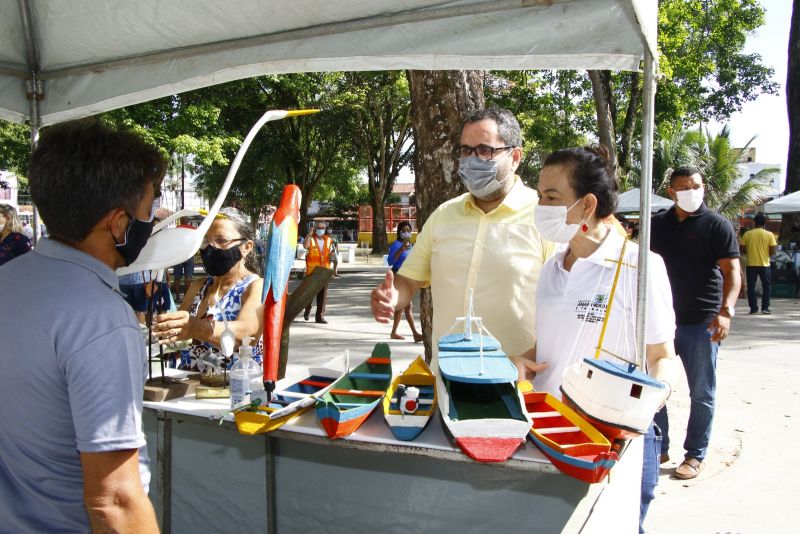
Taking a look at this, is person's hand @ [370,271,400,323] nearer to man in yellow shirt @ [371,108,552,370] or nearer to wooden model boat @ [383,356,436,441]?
man in yellow shirt @ [371,108,552,370]

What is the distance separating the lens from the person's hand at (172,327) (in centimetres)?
257

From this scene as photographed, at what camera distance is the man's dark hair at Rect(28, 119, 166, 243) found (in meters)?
1.30

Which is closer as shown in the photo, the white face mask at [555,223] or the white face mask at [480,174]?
the white face mask at [555,223]

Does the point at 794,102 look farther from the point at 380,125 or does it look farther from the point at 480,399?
the point at 480,399

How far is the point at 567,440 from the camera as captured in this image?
6.04 feet

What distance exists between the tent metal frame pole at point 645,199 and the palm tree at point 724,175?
2540 cm

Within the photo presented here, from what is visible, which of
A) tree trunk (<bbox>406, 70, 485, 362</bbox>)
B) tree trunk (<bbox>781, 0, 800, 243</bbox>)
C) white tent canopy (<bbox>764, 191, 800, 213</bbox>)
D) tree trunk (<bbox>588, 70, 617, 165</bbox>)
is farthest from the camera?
tree trunk (<bbox>781, 0, 800, 243</bbox>)

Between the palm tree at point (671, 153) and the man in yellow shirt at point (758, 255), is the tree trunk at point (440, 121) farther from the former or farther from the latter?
the palm tree at point (671, 153)

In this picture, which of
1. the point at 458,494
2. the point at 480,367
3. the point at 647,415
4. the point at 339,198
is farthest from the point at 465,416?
the point at 339,198

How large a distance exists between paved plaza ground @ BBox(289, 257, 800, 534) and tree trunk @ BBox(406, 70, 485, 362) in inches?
74.7

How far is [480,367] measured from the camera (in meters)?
1.96

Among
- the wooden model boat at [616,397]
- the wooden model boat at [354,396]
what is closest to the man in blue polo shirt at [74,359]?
the wooden model boat at [354,396]

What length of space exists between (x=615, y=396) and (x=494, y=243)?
3.27 ft

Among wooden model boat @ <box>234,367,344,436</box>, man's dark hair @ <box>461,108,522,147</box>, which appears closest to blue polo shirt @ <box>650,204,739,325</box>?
man's dark hair @ <box>461,108,522,147</box>
